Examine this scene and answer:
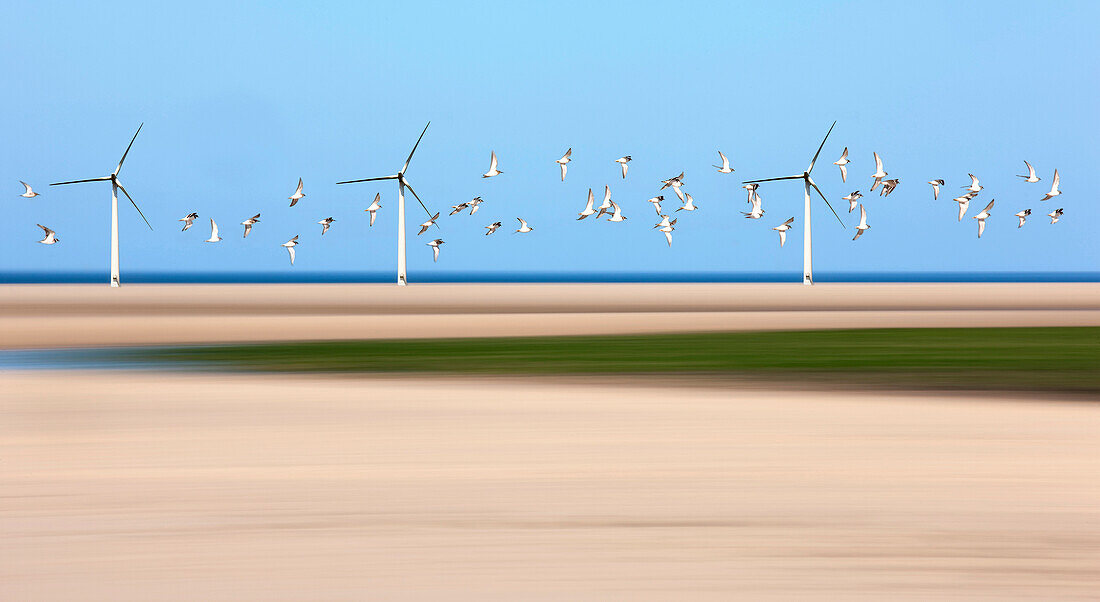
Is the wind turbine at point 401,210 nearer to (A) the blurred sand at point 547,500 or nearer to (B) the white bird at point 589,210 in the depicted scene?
(B) the white bird at point 589,210

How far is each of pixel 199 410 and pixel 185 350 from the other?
49.6ft

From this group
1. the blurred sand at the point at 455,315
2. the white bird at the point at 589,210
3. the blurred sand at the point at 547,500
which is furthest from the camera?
the white bird at the point at 589,210

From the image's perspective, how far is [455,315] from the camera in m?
58.8

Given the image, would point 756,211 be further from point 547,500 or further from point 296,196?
point 547,500

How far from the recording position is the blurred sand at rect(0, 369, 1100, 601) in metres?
10.4

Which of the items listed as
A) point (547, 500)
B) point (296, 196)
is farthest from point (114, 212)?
point (547, 500)

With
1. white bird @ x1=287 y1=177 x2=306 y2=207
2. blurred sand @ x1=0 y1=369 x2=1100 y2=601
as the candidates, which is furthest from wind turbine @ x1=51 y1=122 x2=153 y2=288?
blurred sand @ x1=0 y1=369 x2=1100 y2=601

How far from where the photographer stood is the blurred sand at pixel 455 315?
45.2 meters

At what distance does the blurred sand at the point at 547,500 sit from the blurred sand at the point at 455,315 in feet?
71.3

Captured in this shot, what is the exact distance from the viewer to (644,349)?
3628 centimetres

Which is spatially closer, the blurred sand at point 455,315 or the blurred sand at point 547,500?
the blurred sand at point 547,500

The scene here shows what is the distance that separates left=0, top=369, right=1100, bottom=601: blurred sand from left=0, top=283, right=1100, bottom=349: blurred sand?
2172 cm

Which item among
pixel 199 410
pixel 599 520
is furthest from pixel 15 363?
pixel 599 520

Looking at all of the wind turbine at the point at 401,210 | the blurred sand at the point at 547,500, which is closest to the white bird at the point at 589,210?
the wind turbine at the point at 401,210
